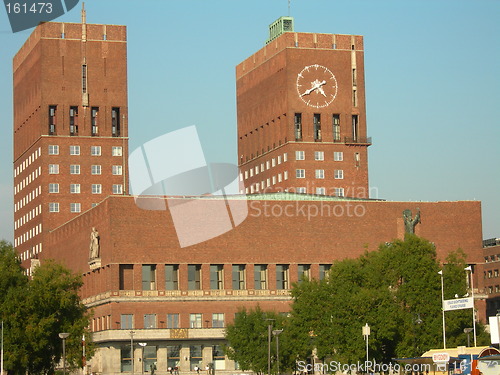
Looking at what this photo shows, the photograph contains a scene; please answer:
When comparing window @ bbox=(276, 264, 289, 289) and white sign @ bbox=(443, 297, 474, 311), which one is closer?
white sign @ bbox=(443, 297, 474, 311)

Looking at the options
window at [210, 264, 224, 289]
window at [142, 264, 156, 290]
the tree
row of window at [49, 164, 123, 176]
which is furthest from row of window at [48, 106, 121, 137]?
the tree

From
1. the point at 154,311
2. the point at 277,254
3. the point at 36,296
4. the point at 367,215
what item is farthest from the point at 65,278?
the point at 367,215

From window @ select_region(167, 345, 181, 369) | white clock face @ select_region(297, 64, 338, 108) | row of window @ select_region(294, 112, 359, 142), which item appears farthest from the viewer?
white clock face @ select_region(297, 64, 338, 108)

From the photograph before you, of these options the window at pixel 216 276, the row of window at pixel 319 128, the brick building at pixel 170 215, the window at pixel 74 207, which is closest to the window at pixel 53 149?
the brick building at pixel 170 215

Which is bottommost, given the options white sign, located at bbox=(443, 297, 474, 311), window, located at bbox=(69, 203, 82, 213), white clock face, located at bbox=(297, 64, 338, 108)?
white sign, located at bbox=(443, 297, 474, 311)

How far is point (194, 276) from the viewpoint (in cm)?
14888

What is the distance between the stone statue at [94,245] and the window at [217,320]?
1741cm

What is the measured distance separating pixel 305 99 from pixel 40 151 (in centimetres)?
4598

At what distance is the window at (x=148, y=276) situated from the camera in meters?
146

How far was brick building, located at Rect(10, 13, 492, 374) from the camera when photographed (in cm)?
14612

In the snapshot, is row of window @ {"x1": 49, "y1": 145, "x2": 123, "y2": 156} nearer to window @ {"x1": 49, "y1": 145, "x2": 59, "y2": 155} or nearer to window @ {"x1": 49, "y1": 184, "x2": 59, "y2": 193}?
window @ {"x1": 49, "y1": 145, "x2": 59, "y2": 155}

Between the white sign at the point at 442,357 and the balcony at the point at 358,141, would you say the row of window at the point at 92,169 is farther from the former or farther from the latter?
the white sign at the point at 442,357

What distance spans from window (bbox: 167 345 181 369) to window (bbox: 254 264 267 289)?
536 inches

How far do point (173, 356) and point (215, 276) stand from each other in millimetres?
11848
